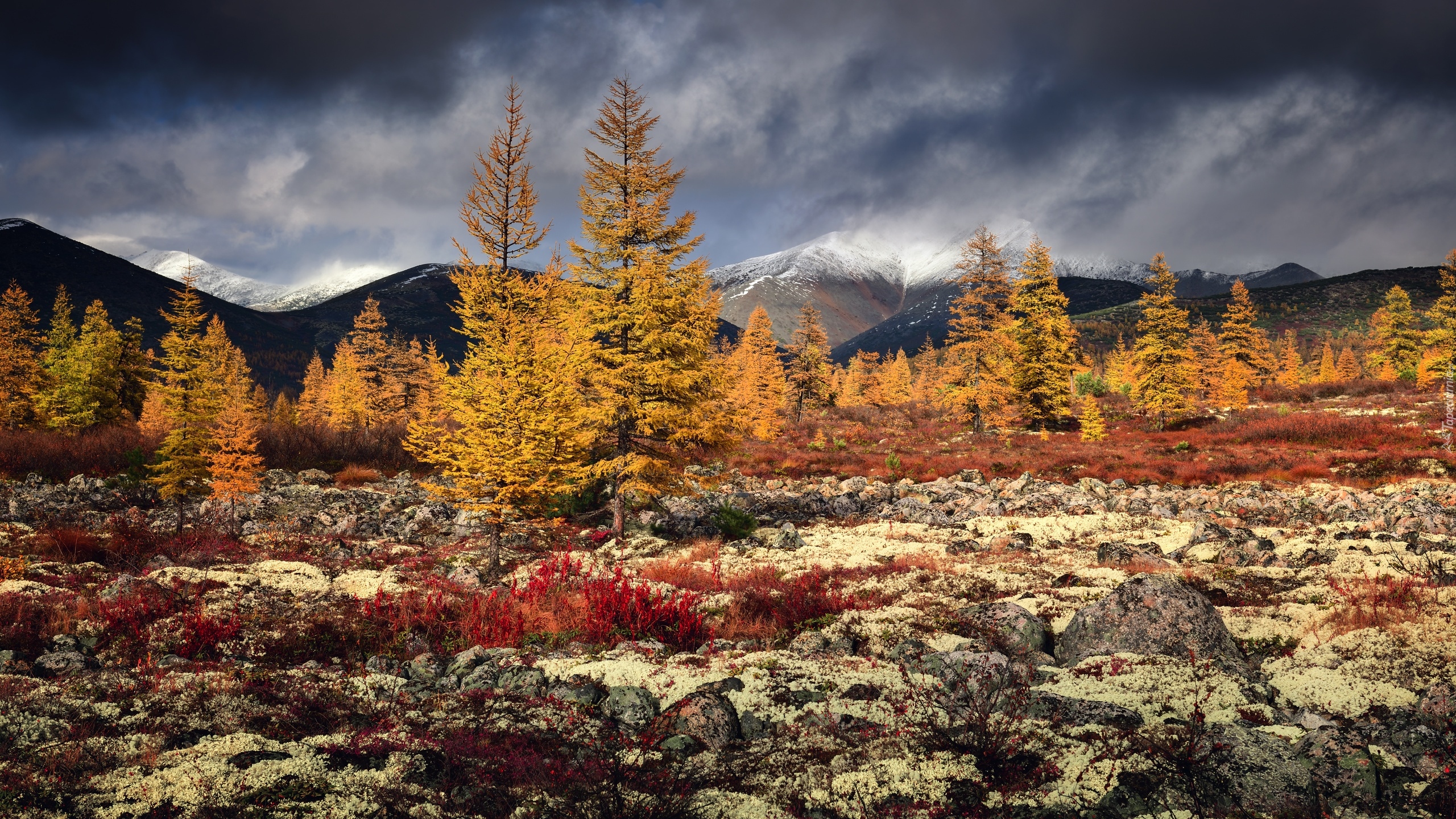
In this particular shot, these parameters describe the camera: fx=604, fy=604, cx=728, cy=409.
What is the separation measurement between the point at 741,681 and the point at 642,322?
36.4 ft

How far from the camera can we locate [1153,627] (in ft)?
21.5

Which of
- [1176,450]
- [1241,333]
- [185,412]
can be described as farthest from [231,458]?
[1241,333]

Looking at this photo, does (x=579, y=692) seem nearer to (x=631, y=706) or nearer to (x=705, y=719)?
(x=631, y=706)

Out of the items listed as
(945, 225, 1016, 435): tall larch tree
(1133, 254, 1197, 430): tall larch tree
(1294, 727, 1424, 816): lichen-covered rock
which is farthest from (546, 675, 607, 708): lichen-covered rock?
(1133, 254, 1197, 430): tall larch tree

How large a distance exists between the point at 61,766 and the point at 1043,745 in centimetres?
671

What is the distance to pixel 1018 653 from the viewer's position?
7.00 metres

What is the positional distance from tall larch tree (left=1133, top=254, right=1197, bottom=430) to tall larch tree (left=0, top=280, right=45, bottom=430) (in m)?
74.1

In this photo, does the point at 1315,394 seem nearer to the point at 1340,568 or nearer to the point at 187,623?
the point at 1340,568

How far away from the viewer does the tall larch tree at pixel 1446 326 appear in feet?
165

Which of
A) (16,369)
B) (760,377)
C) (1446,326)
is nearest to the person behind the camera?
(16,369)

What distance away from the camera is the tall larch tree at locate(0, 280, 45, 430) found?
126ft

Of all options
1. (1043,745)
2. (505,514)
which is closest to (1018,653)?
(1043,745)

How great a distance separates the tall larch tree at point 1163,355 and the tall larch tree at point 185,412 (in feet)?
172

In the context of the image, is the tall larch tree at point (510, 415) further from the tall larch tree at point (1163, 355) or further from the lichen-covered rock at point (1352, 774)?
the tall larch tree at point (1163, 355)
